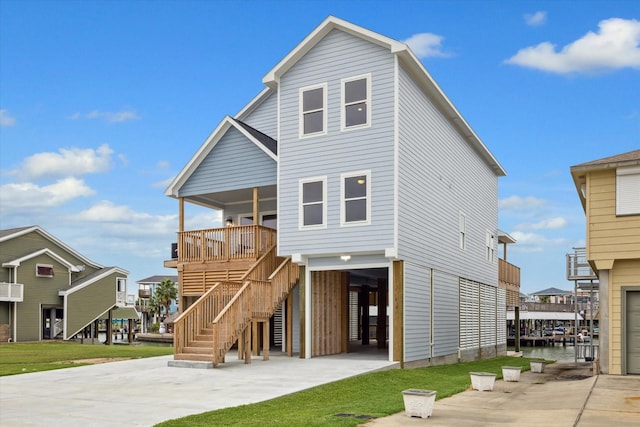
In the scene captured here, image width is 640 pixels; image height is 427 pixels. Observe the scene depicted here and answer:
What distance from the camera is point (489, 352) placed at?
30.2m

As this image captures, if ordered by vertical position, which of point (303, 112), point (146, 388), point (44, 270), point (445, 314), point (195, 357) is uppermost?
point (303, 112)

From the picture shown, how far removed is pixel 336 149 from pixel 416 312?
5.66 meters

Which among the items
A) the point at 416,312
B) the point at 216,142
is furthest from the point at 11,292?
the point at 416,312

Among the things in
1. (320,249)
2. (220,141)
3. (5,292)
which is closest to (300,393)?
(320,249)

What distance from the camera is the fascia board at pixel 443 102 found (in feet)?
63.8

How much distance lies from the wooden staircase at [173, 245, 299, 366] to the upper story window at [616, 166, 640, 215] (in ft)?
31.7

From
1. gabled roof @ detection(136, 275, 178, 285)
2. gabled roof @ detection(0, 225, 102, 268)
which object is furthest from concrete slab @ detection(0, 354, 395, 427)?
gabled roof @ detection(136, 275, 178, 285)

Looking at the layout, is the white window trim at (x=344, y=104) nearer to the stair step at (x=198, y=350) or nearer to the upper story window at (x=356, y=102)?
the upper story window at (x=356, y=102)

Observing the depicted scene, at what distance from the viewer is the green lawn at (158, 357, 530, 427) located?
396 inches

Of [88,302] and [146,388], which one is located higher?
[146,388]

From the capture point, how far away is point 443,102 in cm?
2298

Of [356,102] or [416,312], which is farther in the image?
[416,312]

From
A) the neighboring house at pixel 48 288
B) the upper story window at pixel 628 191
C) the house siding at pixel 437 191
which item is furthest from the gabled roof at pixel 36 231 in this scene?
the upper story window at pixel 628 191

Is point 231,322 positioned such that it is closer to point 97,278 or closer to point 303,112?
point 303,112
